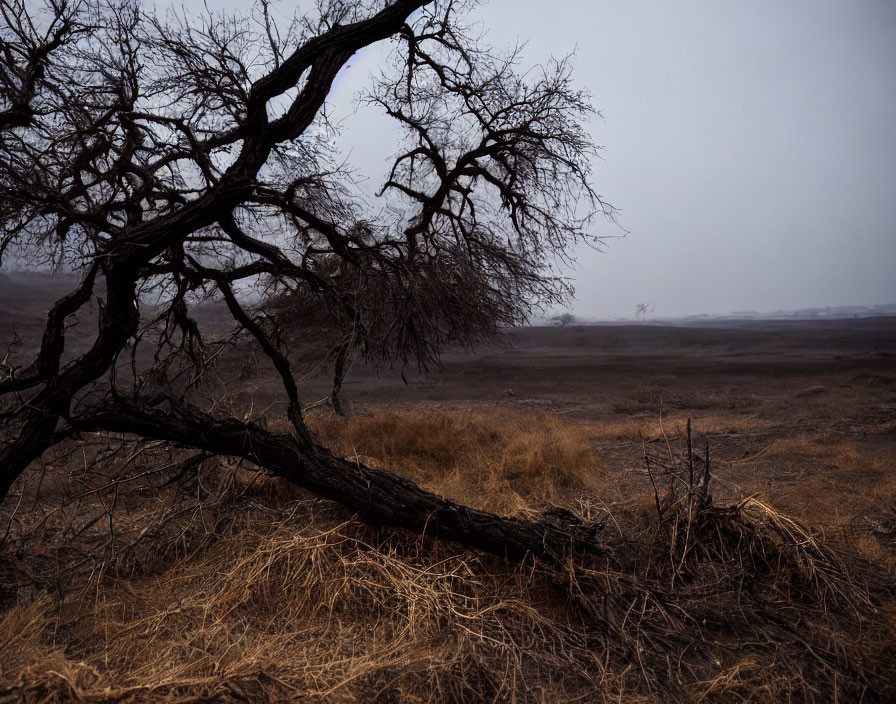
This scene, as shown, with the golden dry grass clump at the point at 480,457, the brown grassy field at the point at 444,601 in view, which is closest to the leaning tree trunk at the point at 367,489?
the brown grassy field at the point at 444,601

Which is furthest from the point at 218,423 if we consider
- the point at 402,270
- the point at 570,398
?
the point at 570,398

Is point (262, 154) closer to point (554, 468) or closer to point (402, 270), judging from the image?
point (402, 270)

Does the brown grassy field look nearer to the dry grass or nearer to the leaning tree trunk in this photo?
the dry grass

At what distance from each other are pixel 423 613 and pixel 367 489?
0.97 metres

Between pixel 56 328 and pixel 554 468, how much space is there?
16.5ft

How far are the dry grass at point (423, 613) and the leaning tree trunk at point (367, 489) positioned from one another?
160 millimetres

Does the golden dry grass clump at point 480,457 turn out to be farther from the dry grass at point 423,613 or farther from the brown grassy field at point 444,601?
the dry grass at point 423,613

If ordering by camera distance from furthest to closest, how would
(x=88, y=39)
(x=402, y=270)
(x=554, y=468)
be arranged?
(x=554, y=468) < (x=402, y=270) < (x=88, y=39)

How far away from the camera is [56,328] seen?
11.9 feet

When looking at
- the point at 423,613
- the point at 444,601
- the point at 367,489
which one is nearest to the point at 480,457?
the point at 367,489

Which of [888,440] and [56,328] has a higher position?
[56,328]

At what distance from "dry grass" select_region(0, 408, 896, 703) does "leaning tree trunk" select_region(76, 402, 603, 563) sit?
0.52ft

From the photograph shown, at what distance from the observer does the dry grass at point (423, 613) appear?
234cm

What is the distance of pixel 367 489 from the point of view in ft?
11.8
